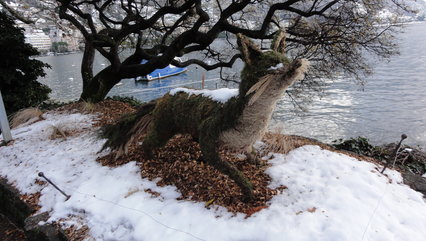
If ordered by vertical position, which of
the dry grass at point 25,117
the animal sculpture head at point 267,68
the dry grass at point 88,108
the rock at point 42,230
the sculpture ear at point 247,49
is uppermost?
the sculpture ear at point 247,49

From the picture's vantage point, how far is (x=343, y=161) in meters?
3.29

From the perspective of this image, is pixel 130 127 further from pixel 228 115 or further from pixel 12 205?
pixel 12 205

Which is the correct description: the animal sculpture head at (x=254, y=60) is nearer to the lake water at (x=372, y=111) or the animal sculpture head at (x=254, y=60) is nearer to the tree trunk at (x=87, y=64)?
the lake water at (x=372, y=111)

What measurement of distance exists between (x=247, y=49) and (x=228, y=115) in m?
0.63

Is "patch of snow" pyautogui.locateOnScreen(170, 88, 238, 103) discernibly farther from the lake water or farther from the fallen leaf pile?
the lake water

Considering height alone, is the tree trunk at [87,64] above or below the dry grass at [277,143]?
above

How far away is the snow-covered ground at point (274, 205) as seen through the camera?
88.6 inches

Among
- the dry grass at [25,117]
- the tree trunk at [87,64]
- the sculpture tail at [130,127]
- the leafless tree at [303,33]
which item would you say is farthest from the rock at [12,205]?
the tree trunk at [87,64]

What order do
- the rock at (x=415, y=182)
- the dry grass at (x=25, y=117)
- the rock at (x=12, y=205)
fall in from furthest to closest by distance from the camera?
the dry grass at (x=25, y=117) < the rock at (x=12, y=205) < the rock at (x=415, y=182)

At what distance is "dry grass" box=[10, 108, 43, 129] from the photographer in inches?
259

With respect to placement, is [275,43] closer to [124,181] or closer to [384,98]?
[124,181]

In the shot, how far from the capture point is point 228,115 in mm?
2488

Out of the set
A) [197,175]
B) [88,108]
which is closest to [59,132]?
[88,108]

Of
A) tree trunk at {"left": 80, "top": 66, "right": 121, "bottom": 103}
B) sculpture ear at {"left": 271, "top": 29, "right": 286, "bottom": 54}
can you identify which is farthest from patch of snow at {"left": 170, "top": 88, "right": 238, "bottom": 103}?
tree trunk at {"left": 80, "top": 66, "right": 121, "bottom": 103}
